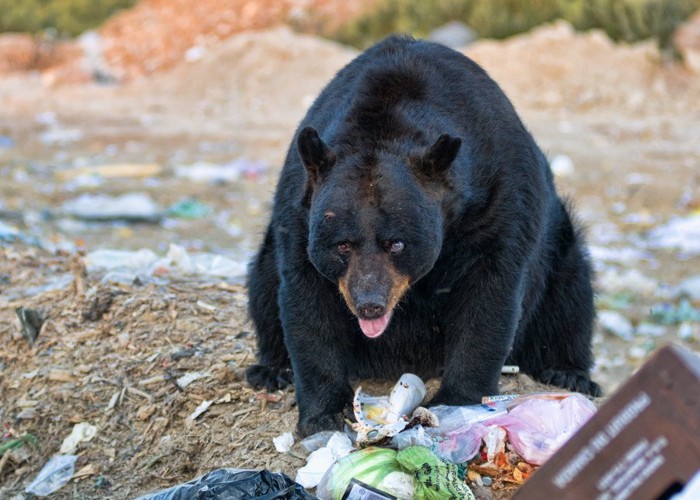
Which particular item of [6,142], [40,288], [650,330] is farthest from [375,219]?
[6,142]

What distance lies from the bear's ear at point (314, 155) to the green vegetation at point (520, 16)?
54.8 feet

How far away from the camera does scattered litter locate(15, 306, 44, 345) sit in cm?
545

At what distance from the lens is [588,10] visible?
21.5m

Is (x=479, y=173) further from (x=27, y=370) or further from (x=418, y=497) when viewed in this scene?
(x=27, y=370)

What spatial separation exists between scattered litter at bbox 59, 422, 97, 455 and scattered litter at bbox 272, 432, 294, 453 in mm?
1049

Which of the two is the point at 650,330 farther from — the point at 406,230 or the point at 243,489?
the point at 243,489

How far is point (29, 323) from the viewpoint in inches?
215

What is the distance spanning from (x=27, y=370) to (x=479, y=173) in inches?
104

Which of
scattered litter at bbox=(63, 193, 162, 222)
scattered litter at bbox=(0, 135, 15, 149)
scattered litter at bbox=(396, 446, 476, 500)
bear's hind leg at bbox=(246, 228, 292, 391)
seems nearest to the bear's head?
scattered litter at bbox=(396, 446, 476, 500)

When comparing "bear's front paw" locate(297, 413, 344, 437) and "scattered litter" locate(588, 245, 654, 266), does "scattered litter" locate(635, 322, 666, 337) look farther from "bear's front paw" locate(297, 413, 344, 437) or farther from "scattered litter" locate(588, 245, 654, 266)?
"bear's front paw" locate(297, 413, 344, 437)

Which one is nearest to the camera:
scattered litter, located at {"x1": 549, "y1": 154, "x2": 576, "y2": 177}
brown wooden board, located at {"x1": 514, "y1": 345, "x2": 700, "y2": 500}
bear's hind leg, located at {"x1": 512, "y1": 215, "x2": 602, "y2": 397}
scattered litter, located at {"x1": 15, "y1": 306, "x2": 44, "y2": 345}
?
brown wooden board, located at {"x1": 514, "y1": 345, "x2": 700, "y2": 500}

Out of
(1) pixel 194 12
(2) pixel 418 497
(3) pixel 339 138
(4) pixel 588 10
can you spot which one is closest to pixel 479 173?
(3) pixel 339 138

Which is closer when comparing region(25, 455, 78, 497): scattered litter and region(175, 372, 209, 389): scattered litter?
region(25, 455, 78, 497): scattered litter

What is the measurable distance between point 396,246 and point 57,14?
84.9ft
